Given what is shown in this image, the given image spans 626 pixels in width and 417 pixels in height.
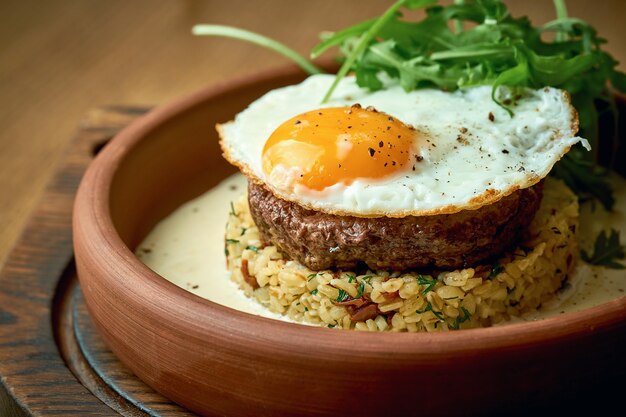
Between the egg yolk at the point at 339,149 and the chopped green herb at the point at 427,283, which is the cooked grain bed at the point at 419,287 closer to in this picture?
the chopped green herb at the point at 427,283

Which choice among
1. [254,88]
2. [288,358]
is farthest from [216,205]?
[288,358]

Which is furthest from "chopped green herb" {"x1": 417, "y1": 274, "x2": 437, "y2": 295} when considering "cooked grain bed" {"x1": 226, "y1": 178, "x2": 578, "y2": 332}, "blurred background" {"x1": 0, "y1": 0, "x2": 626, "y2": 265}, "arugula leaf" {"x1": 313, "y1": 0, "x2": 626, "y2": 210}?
"blurred background" {"x1": 0, "y1": 0, "x2": 626, "y2": 265}

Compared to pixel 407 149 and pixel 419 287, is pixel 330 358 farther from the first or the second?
pixel 407 149

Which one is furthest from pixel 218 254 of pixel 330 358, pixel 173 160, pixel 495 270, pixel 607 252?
pixel 607 252

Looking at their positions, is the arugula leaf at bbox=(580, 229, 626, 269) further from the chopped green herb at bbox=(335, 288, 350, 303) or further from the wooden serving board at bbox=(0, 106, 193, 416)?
the wooden serving board at bbox=(0, 106, 193, 416)

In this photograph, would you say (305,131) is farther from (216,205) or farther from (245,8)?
(245,8)

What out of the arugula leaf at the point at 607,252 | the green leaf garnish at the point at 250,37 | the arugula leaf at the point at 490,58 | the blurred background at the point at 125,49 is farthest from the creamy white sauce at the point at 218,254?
the blurred background at the point at 125,49
